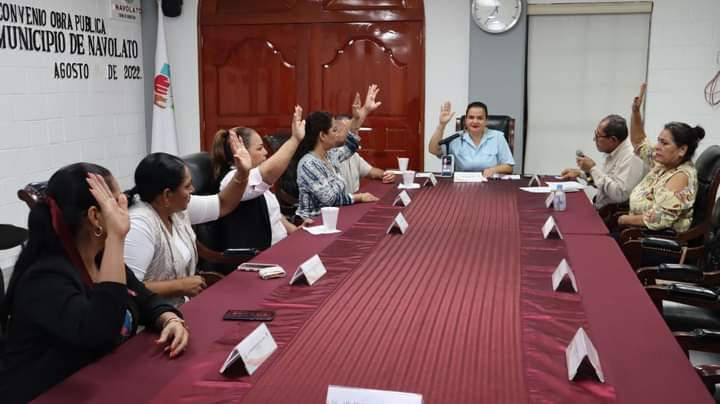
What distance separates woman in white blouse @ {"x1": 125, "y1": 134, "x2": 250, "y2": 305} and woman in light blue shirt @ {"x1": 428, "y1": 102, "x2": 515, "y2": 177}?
2924 mm

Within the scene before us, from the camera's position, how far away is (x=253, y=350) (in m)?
1.63

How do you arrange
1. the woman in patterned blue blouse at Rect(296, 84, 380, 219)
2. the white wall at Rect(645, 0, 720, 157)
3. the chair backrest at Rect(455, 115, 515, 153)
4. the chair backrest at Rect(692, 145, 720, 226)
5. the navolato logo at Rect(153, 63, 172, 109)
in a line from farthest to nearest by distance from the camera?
1. the navolato logo at Rect(153, 63, 172, 109)
2. the white wall at Rect(645, 0, 720, 157)
3. the chair backrest at Rect(455, 115, 515, 153)
4. the woman in patterned blue blouse at Rect(296, 84, 380, 219)
5. the chair backrest at Rect(692, 145, 720, 226)

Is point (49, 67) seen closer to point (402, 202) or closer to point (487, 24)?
point (402, 202)

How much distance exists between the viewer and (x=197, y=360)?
5.49ft

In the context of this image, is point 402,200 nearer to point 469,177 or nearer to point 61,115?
point 469,177

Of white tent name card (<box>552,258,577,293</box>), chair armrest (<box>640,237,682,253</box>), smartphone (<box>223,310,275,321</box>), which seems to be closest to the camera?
smartphone (<box>223,310,275,321</box>)

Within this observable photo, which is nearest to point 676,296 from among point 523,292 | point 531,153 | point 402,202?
point 523,292

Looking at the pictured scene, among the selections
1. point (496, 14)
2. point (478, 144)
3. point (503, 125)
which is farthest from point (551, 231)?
point (496, 14)

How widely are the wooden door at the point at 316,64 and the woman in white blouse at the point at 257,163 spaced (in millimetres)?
3010

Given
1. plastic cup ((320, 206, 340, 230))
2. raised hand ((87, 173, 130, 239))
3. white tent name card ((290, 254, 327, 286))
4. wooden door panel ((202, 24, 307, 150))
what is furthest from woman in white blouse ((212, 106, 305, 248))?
wooden door panel ((202, 24, 307, 150))

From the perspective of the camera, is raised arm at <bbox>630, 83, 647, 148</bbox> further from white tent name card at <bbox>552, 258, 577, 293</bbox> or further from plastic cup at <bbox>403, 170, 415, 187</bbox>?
white tent name card at <bbox>552, 258, 577, 293</bbox>

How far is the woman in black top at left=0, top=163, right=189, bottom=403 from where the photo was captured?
163 centimetres

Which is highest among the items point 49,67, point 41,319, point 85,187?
point 49,67

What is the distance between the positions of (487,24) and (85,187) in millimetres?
4708
